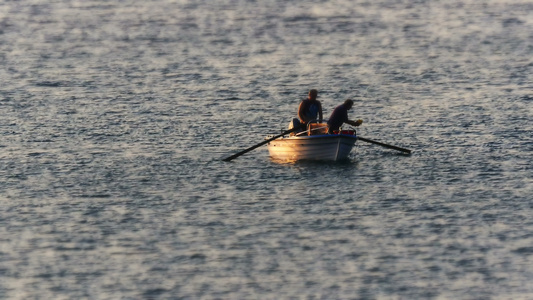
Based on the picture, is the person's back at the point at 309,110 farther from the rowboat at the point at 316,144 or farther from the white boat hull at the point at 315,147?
the white boat hull at the point at 315,147

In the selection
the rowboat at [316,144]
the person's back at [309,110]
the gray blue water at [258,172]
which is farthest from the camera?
the person's back at [309,110]

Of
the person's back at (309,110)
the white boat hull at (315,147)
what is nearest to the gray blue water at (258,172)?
the white boat hull at (315,147)

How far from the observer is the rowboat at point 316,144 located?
117 feet

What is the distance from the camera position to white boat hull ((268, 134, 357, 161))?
3572 cm

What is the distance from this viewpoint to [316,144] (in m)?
36.0

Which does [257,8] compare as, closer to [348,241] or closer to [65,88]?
[65,88]

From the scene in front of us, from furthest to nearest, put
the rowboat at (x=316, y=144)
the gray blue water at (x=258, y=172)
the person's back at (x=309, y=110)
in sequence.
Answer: the person's back at (x=309, y=110) < the rowboat at (x=316, y=144) < the gray blue water at (x=258, y=172)

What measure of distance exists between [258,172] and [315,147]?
2.02 metres

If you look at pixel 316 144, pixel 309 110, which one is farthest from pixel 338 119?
pixel 309 110

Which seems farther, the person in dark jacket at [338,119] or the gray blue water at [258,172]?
the person in dark jacket at [338,119]

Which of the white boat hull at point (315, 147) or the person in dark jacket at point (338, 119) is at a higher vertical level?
the person in dark jacket at point (338, 119)

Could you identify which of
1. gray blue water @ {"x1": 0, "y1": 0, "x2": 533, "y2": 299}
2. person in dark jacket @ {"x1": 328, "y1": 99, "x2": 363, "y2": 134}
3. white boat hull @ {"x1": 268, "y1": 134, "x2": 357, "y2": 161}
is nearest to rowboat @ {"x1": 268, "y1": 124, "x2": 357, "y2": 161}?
white boat hull @ {"x1": 268, "y1": 134, "x2": 357, "y2": 161}

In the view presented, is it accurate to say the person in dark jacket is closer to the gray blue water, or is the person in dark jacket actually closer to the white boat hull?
the white boat hull

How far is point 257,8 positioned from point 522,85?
3667cm
